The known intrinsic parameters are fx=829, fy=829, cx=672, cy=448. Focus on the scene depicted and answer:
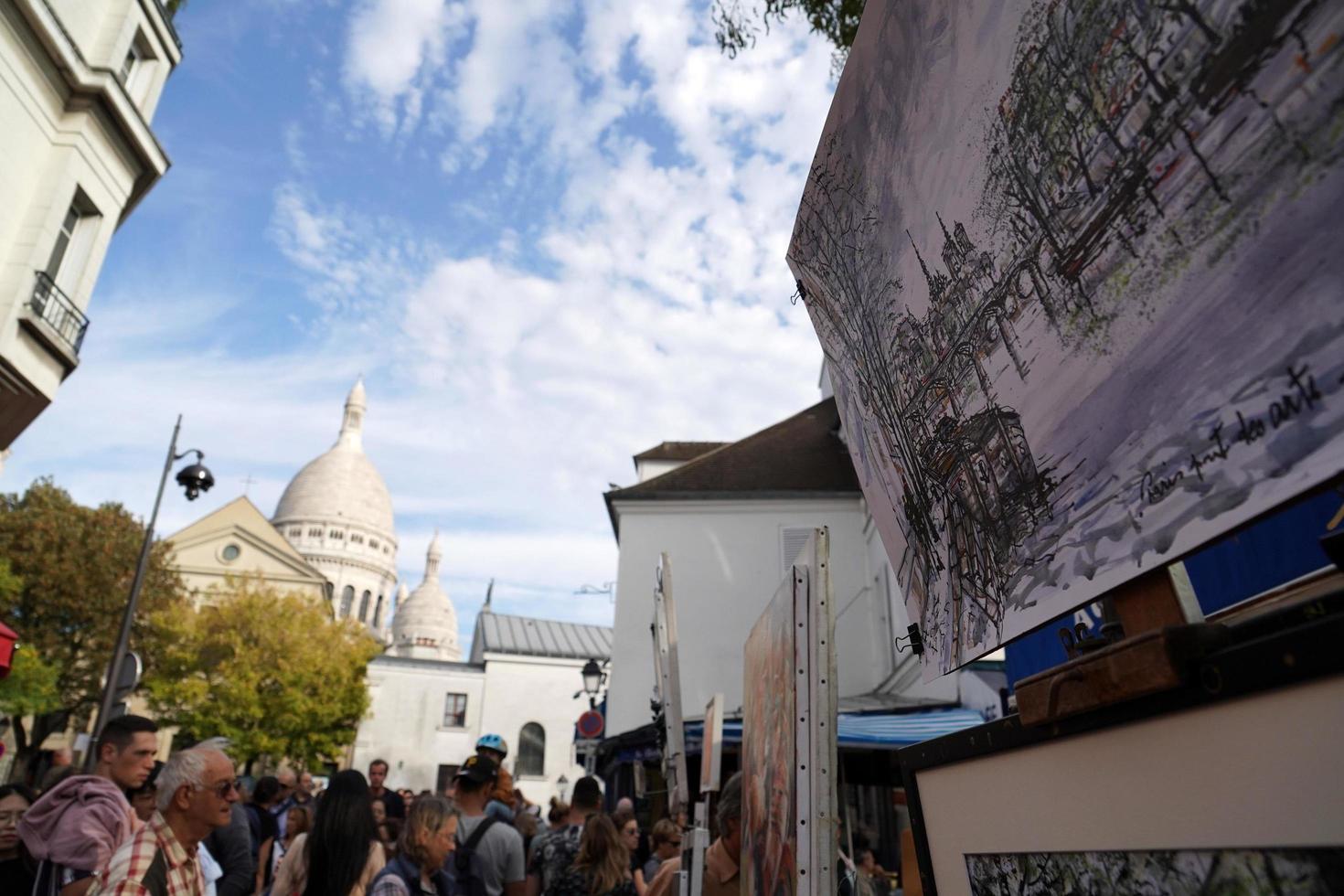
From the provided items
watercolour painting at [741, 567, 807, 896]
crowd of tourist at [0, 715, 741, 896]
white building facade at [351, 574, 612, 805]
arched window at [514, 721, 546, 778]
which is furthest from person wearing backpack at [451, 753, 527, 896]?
arched window at [514, 721, 546, 778]

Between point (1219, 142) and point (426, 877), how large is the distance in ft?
13.8

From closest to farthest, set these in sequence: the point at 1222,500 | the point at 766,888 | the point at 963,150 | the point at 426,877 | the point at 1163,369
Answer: the point at 1222,500 → the point at 1163,369 → the point at 963,150 → the point at 766,888 → the point at 426,877

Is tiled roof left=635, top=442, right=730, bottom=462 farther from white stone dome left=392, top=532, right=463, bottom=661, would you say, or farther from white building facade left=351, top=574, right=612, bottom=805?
white stone dome left=392, top=532, right=463, bottom=661

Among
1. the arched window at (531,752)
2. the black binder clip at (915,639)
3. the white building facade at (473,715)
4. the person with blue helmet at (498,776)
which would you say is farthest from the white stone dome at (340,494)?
the black binder clip at (915,639)

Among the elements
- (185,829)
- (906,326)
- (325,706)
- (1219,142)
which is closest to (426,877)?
(185,829)

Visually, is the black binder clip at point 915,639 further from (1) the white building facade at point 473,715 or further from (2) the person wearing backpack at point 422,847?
(1) the white building facade at point 473,715

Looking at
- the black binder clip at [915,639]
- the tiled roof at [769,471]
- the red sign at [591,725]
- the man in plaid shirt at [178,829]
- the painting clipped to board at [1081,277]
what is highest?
the tiled roof at [769,471]

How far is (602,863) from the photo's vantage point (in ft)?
15.9

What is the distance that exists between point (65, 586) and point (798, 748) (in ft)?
112

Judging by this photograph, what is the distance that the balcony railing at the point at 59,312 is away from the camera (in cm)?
1081

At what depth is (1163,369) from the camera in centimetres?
113

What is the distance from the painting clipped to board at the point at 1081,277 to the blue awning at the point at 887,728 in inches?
314

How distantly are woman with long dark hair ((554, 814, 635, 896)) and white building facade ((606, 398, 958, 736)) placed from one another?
42.7 ft

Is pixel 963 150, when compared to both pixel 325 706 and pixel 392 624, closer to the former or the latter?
pixel 325 706
